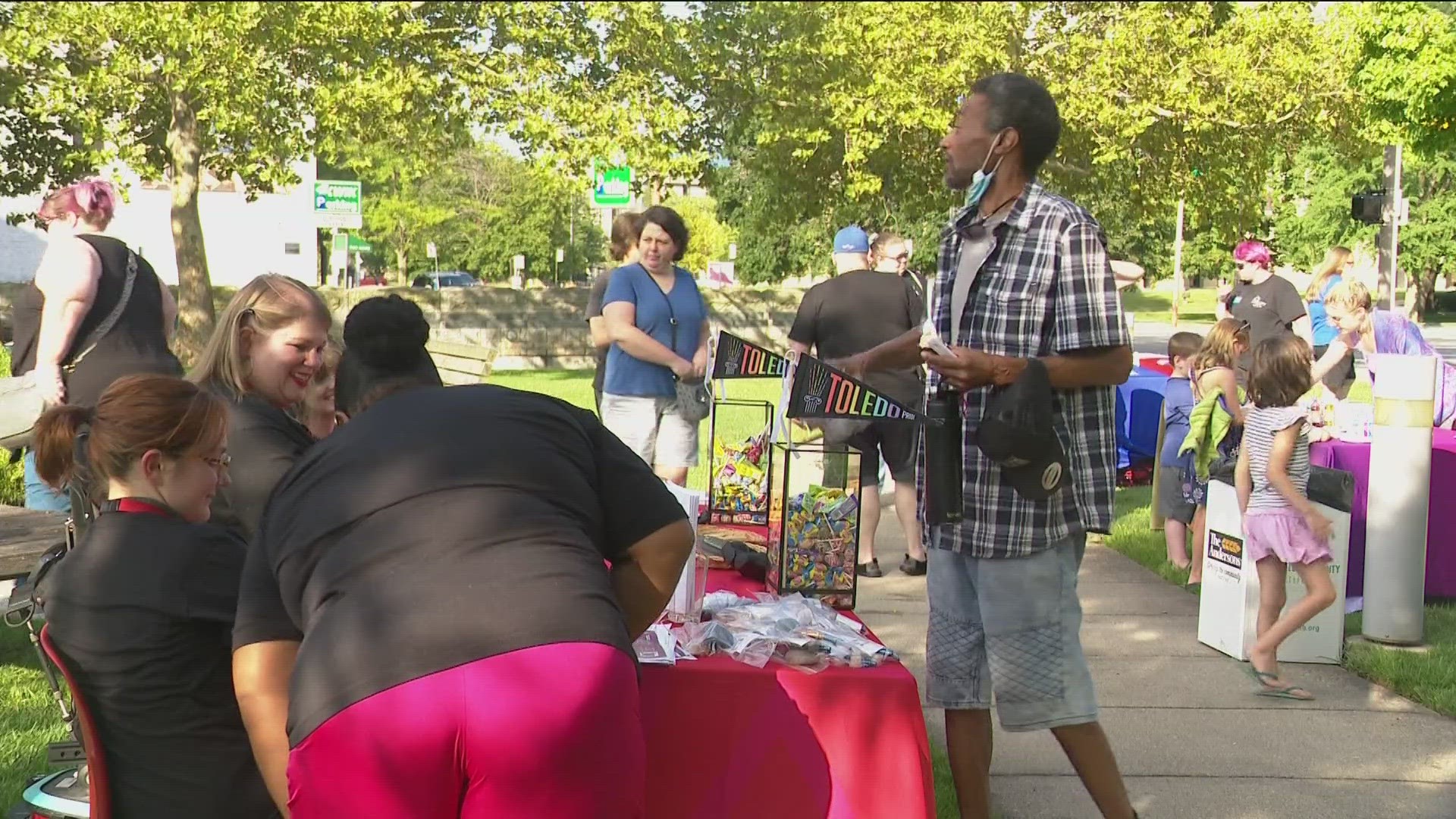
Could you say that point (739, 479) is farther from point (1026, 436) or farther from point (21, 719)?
point (21, 719)

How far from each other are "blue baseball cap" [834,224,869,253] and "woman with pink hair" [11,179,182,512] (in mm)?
3529

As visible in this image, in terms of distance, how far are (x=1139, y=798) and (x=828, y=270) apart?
52394 millimetres

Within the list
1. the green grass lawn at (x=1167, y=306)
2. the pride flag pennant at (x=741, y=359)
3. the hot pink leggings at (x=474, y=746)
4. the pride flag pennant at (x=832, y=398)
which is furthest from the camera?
the green grass lawn at (x=1167, y=306)

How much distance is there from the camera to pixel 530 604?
2.22 metres

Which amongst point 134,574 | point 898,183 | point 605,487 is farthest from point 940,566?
point 898,183

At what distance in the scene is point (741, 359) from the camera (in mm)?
4391

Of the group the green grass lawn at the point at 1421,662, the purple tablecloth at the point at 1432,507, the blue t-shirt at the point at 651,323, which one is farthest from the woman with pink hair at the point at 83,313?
the purple tablecloth at the point at 1432,507

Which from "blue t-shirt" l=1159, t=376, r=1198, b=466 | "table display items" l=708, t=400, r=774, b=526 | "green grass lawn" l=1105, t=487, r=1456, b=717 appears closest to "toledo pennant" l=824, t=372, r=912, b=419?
"table display items" l=708, t=400, r=774, b=526

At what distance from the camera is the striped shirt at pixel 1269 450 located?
5.54 meters

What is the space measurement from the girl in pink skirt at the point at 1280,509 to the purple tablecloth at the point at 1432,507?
5.21ft

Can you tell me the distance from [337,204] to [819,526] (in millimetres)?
22478

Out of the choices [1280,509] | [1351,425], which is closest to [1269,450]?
[1280,509]

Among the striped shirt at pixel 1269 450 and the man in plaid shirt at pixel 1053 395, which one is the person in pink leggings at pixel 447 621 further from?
the striped shirt at pixel 1269 450

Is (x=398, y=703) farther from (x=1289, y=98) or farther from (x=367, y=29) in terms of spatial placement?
(x=1289, y=98)
